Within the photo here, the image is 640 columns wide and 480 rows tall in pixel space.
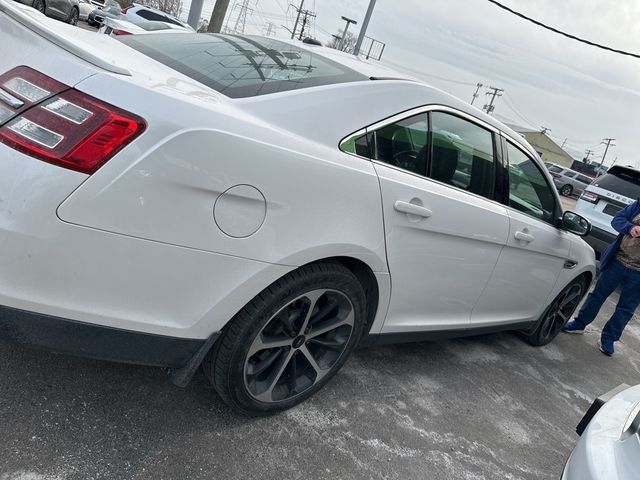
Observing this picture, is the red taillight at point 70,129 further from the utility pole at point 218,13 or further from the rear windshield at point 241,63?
the utility pole at point 218,13

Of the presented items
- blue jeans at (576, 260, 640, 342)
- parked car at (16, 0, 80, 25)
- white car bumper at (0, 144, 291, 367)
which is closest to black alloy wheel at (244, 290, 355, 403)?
white car bumper at (0, 144, 291, 367)

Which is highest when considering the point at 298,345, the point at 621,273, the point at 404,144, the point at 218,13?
the point at 218,13

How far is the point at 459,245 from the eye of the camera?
9.18 feet

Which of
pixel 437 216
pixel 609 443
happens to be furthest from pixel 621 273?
pixel 609 443

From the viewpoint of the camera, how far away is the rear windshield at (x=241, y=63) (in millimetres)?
2189

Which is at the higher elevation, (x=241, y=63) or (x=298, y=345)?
(x=241, y=63)

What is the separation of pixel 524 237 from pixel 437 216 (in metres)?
1.00

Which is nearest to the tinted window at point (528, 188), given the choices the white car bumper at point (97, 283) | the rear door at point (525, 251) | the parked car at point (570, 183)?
the rear door at point (525, 251)

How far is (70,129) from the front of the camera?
5.39 ft

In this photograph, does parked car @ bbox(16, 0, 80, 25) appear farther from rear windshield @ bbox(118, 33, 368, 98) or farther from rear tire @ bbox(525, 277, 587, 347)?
rear tire @ bbox(525, 277, 587, 347)

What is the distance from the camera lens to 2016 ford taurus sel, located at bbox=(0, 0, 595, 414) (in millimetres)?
1652

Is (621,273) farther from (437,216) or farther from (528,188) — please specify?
(437,216)

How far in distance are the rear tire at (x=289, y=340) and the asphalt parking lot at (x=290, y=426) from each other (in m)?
0.18

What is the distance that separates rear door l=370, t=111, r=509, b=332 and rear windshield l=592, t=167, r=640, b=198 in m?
6.07
